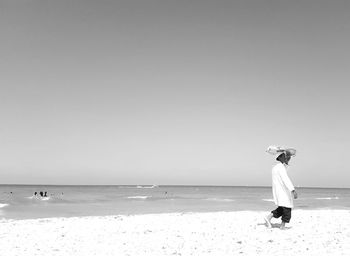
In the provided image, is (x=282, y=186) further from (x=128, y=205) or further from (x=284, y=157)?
(x=128, y=205)

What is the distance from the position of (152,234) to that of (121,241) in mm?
1178

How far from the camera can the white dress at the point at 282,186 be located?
11.3 metres

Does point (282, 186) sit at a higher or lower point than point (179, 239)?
higher

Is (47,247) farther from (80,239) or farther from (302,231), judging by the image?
(302,231)

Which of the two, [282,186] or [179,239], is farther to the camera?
[282,186]

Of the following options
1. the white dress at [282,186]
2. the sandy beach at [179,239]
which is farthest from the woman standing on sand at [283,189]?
the sandy beach at [179,239]

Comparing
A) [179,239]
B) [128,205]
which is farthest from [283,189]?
[128,205]

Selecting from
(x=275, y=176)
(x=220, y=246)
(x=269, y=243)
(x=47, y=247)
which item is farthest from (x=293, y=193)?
(x=47, y=247)

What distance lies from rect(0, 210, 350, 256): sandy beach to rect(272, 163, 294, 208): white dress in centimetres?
74

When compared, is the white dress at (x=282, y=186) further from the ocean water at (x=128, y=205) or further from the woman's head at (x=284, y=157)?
the ocean water at (x=128, y=205)

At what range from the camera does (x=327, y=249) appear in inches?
343

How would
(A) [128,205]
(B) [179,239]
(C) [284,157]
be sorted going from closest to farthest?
(B) [179,239], (C) [284,157], (A) [128,205]

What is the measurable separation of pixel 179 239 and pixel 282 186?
3353mm

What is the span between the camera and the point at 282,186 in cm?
1151
